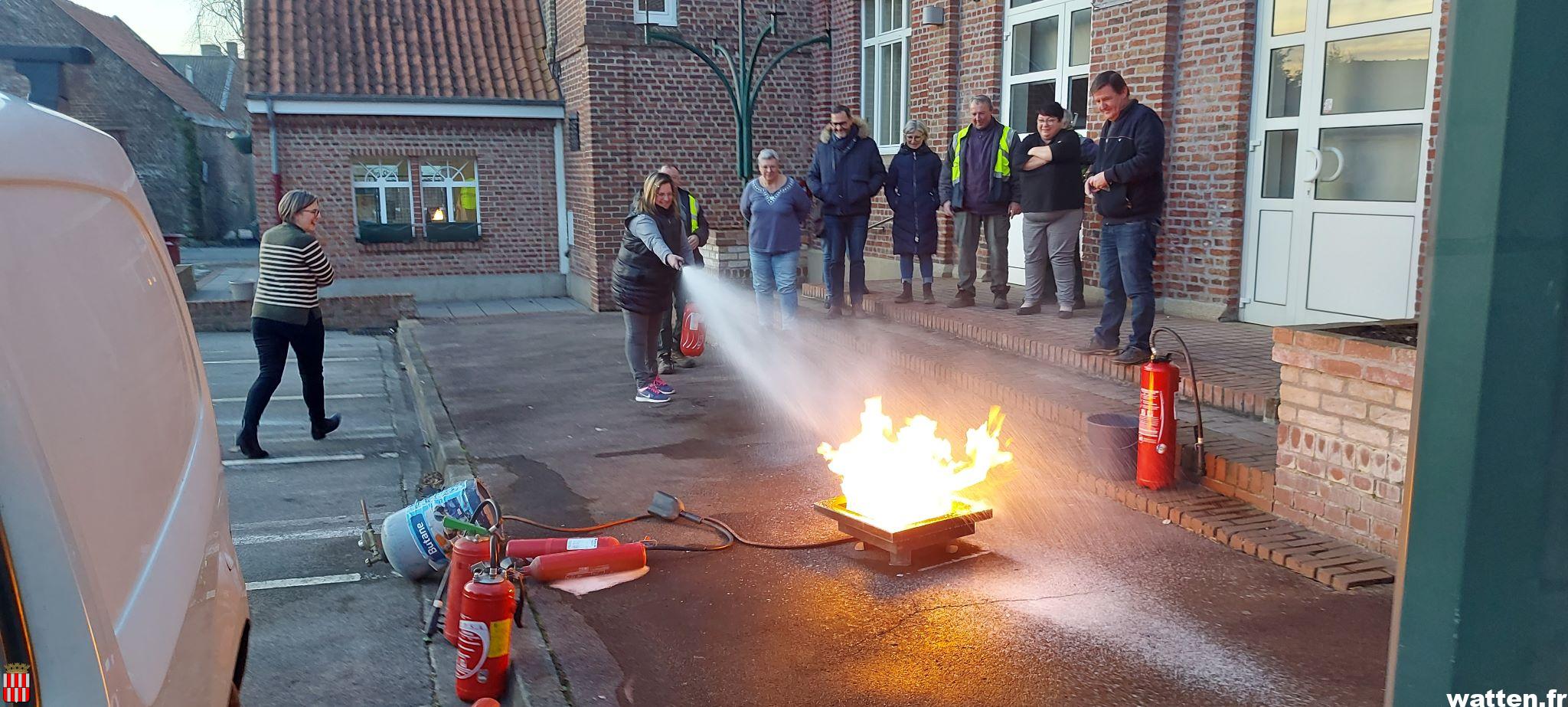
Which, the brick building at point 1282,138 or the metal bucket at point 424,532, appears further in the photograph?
the brick building at point 1282,138

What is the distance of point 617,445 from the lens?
7.84 m

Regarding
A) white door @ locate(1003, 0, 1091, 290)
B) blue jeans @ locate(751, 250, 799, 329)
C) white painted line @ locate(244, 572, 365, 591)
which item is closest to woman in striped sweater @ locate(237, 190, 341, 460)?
white painted line @ locate(244, 572, 365, 591)

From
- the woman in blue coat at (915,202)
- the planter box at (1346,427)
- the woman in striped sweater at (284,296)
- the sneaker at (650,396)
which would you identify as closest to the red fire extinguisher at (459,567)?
the planter box at (1346,427)

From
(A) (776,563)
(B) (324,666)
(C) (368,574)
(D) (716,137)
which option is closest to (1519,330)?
(A) (776,563)

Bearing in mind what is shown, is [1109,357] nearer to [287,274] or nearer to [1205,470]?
[1205,470]

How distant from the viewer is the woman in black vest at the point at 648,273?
8859mm

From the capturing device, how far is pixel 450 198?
19.7 meters

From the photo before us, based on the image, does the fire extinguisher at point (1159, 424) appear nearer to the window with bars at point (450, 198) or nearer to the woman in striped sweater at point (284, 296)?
the woman in striped sweater at point (284, 296)

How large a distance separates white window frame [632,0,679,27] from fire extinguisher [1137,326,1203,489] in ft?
41.3

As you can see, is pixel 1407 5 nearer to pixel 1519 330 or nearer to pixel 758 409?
pixel 758 409

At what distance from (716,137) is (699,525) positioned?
12.5m

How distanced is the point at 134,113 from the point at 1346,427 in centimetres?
3774

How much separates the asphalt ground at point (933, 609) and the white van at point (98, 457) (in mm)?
1856

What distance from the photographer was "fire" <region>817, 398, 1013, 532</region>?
523 centimetres
